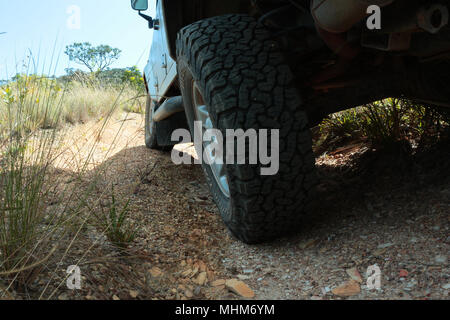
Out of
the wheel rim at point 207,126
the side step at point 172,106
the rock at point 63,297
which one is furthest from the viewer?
the side step at point 172,106

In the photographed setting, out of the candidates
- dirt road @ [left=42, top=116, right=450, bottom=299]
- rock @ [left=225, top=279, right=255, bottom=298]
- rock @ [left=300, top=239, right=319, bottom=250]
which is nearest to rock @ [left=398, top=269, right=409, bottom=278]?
dirt road @ [left=42, top=116, right=450, bottom=299]

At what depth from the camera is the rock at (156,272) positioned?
1597 mm

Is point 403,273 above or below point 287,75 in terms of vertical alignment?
below

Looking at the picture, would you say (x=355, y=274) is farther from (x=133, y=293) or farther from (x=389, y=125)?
(x=389, y=125)

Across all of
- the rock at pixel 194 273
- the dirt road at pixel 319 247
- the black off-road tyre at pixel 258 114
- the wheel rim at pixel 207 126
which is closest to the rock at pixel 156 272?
the dirt road at pixel 319 247

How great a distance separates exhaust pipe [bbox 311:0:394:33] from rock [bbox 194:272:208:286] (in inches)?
44.6

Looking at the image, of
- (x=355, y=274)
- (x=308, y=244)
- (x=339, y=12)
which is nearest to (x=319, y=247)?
(x=308, y=244)

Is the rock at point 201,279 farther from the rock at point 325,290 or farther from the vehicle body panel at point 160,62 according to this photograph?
the vehicle body panel at point 160,62

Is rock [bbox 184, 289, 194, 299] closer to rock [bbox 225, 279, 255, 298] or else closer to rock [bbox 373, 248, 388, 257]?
rock [bbox 225, 279, 255, 298]

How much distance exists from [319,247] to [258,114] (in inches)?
27.9

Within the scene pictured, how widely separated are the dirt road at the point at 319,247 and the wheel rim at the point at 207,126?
279 mm

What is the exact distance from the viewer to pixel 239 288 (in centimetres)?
156

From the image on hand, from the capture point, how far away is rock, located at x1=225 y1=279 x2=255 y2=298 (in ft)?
5.01
